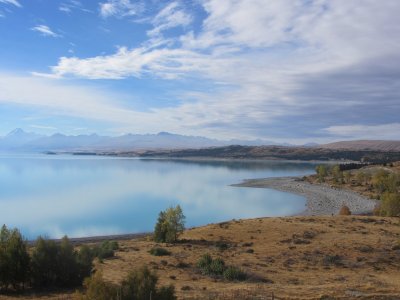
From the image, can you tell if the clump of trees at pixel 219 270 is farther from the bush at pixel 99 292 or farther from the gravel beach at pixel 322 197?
the gravel beach at pixel 322 197

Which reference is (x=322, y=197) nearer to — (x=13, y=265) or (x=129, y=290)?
(x=13, y=265)

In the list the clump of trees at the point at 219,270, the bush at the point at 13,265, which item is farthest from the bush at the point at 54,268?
the clump of trees at the point at 219,270

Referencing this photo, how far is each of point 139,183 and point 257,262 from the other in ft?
247

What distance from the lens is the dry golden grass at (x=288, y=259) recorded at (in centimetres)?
1555

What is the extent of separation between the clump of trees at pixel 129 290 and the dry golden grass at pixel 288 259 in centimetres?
210

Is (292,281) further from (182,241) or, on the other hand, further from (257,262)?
(182,241)

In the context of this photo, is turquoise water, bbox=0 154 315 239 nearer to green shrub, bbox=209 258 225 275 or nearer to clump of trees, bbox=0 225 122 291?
clump of trees, bbox=0 225 122 291

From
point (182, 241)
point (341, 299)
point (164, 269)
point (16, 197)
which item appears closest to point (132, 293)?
point (341, 299)

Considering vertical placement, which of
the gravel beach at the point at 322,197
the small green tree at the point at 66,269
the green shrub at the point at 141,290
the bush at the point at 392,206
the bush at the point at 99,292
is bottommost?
the gravel beach at the point at 322,197

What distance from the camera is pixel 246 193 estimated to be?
80125 millimetres

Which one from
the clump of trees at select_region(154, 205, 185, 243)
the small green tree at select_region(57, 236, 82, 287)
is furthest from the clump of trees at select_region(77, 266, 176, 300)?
the clump of trees at select_region(154, 205, 185, 243)

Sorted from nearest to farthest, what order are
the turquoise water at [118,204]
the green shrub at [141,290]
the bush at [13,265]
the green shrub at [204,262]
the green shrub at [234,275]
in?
the green shrub at [141,290]
the bush at [13,265]
the green shrub at [234,275]
the green shrub at [204,262]
the turquoise water at [118,204]

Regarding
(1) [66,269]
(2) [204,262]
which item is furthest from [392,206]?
(1) [66,269]

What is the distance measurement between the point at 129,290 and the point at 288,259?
13.4 m
